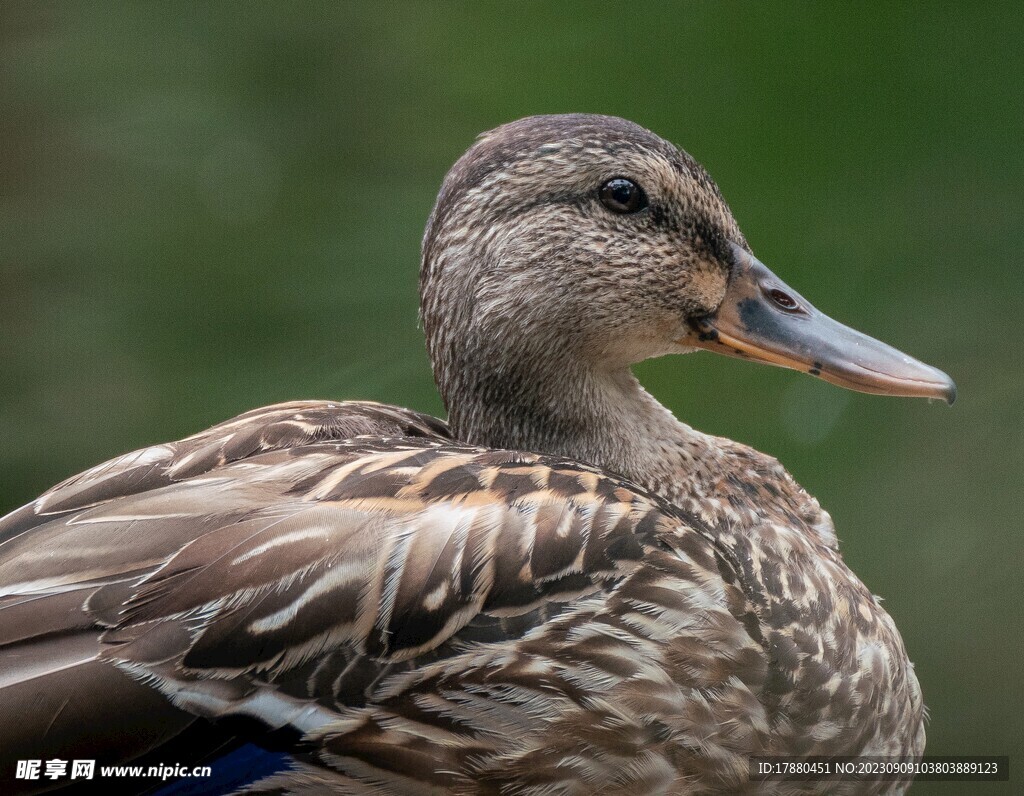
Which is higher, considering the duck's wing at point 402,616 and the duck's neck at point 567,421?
the duck's neck at point 567,421

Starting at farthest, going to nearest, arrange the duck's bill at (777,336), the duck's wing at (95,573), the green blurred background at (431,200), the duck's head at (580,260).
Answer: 1. the green blurred background at (431,200)
2. the duck's bill at (777,336)
3. the duck's head at (580,260)
4. the duck's wing at (95,573)

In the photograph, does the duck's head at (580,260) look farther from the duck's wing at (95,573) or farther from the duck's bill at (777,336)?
the duck's wing at (95,573)

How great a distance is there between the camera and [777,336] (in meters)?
2.47

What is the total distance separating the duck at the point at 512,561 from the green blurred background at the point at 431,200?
3.74ft

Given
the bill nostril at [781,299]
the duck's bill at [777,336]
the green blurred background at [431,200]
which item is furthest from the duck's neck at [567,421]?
the green blurred background at [431,200]

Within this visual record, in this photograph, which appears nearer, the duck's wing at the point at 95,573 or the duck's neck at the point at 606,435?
the duck's wing at the point at 95,573

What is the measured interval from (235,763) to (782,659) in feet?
2.86

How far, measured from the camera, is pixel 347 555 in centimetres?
192

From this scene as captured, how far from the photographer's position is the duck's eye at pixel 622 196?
2342 mm

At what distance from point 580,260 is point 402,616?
76cm

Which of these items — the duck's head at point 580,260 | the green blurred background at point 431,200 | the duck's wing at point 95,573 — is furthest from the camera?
the green blurred background at point 431,200

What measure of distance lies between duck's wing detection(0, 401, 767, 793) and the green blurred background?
54.3 inches

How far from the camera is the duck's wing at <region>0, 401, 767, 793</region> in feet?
5.98

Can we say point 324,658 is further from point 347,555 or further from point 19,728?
point 19,728
